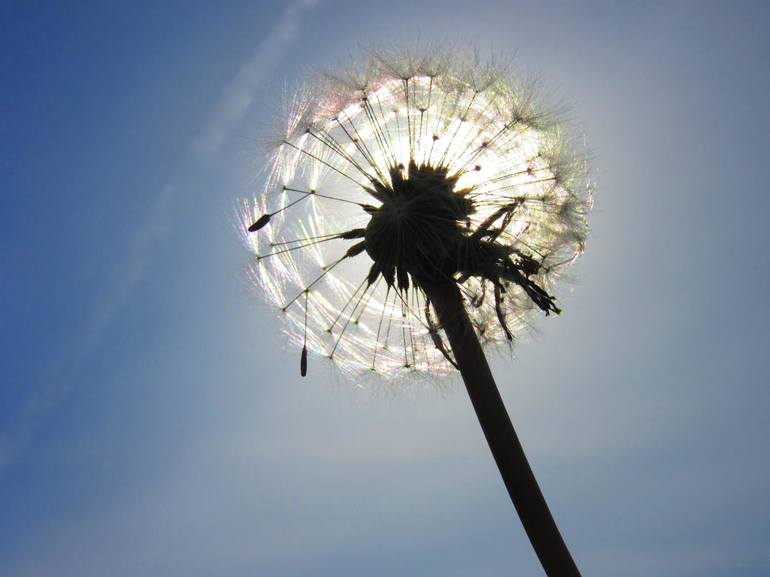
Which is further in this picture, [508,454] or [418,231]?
[418,231]

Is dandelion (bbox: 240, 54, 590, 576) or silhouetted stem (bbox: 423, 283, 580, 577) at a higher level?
dandelion (bbox: 240, 54, 590, 576)

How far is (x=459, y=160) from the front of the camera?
6.93 meters

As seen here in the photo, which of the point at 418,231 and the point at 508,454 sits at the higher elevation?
the point at 418,231

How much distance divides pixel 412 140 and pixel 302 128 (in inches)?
62.7

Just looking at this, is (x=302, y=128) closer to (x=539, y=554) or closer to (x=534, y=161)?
(x=534, y=161)

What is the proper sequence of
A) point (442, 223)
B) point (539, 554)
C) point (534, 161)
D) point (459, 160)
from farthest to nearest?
1. point (534, 161)
2. point (459, 160)
3. point (442, 223)
4. point (539, 554)

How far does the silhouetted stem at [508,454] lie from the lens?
4902mm

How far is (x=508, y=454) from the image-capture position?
5203mm

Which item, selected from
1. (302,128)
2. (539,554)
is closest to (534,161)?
(302,128)

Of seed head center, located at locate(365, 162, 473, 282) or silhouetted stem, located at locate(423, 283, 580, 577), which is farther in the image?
seed head center, located at locate(365, 162, 473, 282)

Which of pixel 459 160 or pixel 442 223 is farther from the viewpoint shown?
pixel 459 160

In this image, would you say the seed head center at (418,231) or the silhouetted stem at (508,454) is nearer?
the silhouetted stem at (508,454)

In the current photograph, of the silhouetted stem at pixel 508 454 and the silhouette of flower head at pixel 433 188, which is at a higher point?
the silhouette of flower head at pixel 433 188

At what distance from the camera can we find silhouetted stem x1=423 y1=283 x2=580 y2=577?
193 inches
